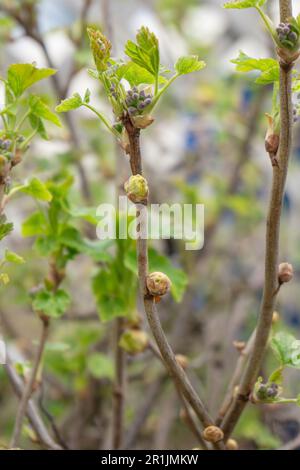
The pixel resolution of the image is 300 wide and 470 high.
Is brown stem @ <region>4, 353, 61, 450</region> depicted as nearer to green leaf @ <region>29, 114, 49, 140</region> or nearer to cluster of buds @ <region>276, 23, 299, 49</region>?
green leaf @ <region>29, 114, 49, 140</region>

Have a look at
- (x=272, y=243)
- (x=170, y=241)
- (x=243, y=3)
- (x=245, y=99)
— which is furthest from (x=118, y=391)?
(x=245, y=99)

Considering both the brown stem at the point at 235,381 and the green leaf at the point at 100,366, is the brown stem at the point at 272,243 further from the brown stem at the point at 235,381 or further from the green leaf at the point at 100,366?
the green leaf at the point at 100,366

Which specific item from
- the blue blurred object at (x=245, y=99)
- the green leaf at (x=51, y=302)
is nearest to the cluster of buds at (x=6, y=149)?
the green leaf at (x=51, y=302)

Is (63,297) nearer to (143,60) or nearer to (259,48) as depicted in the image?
(143,60)

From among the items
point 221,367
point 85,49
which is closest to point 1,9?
point 85,49

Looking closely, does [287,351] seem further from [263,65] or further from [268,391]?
[263,65]

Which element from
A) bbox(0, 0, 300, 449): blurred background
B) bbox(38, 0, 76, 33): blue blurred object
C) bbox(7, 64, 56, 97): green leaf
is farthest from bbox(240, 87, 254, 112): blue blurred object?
bbox(7, 64, 56, 97): green leaf
